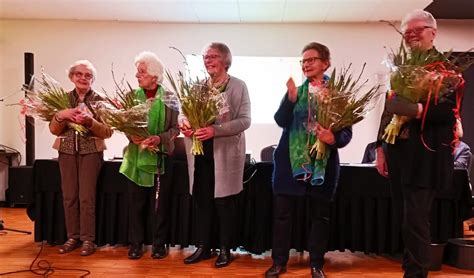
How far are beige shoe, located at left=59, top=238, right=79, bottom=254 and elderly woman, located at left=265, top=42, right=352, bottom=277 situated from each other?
148 centimetres

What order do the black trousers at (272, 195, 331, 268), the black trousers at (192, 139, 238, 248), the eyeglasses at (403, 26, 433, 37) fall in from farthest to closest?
1. the black trousers at (192, 139, 238, 248)
2. the black trousers at (272, 195, 331, 268)
3. the eyeglasses at (403, 26, 433, 37)

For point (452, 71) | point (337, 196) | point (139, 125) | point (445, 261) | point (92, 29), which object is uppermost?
point (92, 29)

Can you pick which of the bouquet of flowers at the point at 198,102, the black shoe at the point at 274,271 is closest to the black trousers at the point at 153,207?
the bouquet of flowers at the point at 198,102

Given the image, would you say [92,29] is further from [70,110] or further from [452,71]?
[452,71]

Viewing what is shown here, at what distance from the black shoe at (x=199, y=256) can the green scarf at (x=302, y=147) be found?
0.88 meters

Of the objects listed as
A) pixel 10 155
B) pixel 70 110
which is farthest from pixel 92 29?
pixel 70 110

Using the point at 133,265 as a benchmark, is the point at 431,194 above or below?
above

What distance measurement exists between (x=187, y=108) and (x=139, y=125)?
1.21ft

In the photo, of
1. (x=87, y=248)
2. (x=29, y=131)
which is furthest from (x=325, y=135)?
(x=29, y=131)

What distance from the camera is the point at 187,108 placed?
2574 mm

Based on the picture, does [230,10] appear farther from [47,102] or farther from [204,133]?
[204,133]

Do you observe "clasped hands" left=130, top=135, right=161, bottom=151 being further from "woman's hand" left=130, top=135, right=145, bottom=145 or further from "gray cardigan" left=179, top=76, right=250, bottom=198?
"gray cardigan" left=179, top=76, right=250, bottom=198

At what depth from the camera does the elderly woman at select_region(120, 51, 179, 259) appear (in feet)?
9.19

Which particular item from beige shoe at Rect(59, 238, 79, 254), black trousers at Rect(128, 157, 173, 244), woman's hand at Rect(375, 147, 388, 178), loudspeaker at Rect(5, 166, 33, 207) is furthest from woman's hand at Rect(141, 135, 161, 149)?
loudspeaker at Rect(5, 166, 33, 207)
